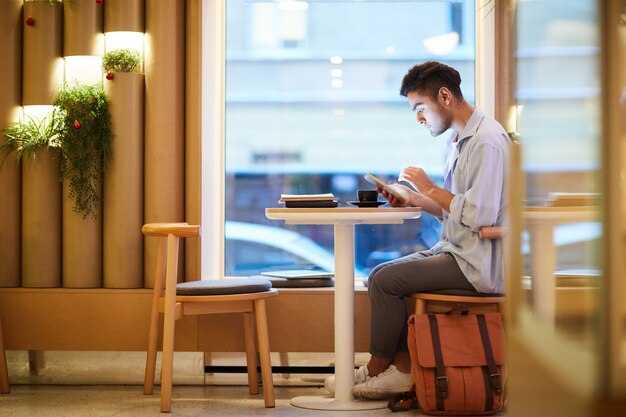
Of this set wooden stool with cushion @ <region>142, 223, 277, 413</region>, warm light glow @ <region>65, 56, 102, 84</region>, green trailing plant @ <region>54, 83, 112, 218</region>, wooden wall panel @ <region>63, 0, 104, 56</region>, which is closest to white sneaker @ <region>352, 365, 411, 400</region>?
wooden stool with cushion @ <region>142, 223, 277, 413</region>

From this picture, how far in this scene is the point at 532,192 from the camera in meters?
0.73

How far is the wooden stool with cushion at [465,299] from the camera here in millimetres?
3412

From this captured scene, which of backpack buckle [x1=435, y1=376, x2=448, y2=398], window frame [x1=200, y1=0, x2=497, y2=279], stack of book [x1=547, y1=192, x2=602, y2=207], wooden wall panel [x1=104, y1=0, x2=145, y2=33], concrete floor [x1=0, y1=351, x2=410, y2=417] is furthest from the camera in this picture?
window frame [x1=200, y1=0, x2=497, y2=279]

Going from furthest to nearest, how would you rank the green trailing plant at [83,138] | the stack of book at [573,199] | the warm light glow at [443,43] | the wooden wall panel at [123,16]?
1. the warm light glow at [443,43]
2. the wooden wall panel at [123,16]
3. the green trailing plant at [83,138]
4. the stack of book at [573,199]

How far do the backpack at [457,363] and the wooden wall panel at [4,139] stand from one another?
208 cm

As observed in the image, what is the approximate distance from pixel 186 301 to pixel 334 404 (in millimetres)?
732

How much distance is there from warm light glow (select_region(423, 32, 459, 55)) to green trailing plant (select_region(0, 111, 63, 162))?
1913 millimetres

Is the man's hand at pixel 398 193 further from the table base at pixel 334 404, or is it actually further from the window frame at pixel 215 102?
the window frame at pixel 215 102

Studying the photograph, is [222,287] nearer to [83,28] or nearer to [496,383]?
[496,383]

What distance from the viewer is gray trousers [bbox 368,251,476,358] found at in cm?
347

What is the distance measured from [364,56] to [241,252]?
122cm

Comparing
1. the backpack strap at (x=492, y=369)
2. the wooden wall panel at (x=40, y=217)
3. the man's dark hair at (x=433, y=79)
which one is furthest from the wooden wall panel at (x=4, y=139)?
the backpack strap at (x=492, y=369)

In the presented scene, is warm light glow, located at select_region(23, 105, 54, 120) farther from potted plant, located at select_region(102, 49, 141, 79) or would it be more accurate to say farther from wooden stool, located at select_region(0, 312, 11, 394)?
wooden stool, located at select_region(0, 312, 11, 394)

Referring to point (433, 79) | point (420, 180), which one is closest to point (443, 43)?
point (433, 79)
